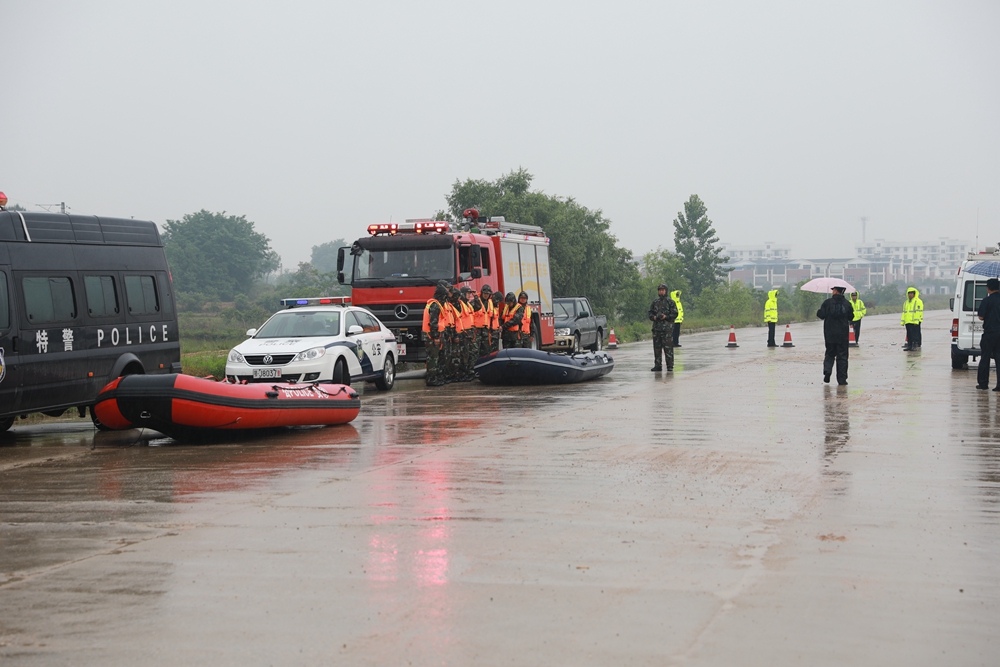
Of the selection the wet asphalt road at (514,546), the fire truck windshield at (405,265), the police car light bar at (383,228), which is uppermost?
the police car light bar at (383,228)

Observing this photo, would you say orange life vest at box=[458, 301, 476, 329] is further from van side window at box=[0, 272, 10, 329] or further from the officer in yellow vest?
the officer in yellow vest

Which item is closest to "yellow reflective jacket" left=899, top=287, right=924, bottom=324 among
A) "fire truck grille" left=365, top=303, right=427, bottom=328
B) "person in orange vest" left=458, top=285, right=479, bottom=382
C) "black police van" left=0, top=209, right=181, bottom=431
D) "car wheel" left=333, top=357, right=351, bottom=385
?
"person in orange vest" left=458, top=285, right=479, bottom=382

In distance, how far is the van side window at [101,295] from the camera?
44.2 feet

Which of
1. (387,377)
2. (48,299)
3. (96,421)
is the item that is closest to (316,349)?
(387,377)

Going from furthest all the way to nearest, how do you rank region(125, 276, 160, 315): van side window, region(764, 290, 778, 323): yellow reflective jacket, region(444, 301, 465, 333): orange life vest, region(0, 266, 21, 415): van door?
region(764, 290, 778, 323): yellow reflective jacket → region(444, 301, 465, 333): orange life vest → region(125, 276, 160, 315): van side window → region(0, 266, 21, 415): van door

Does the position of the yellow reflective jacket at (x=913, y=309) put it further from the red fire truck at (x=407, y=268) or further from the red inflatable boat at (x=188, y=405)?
the red inflatable boat at (x=188, y=405)

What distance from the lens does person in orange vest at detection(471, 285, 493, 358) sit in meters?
20.8

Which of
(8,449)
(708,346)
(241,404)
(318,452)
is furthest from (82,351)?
(708,346)

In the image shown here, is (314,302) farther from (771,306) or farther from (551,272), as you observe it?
(551,272)

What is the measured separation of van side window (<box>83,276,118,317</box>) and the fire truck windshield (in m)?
8.43

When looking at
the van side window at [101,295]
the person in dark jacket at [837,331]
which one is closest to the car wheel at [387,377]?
the van side window at [101,295]

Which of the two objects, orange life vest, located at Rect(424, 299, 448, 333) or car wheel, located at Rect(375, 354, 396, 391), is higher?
orange life vest, located at Rect(424, 299, 448, 333)

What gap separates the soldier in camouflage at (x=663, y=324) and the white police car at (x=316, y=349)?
5.72 metres

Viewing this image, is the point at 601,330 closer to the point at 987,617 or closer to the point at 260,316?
the point at 987,617
